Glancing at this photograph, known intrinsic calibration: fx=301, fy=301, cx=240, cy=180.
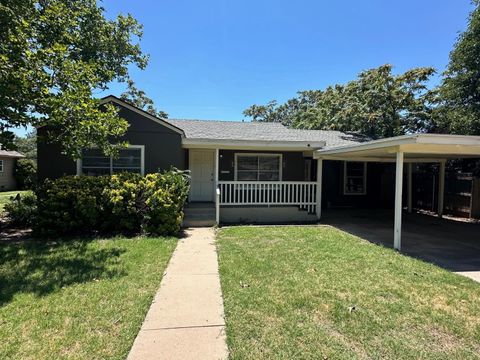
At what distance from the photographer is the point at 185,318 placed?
147 inches

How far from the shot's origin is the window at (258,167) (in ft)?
41.5

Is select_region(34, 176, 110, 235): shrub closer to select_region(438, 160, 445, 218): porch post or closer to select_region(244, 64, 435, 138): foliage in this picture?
select_region(438, 160, 445, 218): porch post

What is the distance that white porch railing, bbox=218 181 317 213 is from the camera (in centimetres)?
1113

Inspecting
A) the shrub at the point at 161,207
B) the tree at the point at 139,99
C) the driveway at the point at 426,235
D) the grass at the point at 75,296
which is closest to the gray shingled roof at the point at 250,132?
the driveway at the point at 426,235

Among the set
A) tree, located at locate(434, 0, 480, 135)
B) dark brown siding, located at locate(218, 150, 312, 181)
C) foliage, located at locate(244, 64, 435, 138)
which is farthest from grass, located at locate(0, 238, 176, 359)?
foliage, located at locate(244, 64, 435, 138)

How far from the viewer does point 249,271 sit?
5.41 m

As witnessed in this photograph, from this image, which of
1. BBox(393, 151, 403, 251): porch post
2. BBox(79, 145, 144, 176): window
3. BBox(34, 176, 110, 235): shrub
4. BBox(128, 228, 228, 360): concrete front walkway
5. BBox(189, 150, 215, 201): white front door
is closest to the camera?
BBox(128, 228, 228, 360): concrete front walkway

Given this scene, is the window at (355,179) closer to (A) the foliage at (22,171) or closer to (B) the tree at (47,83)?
(B) the tree at (47,83)

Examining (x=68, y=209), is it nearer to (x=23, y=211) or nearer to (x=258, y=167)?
(x=23, y=211)

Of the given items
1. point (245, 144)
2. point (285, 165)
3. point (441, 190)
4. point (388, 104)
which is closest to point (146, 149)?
point (245, 144)

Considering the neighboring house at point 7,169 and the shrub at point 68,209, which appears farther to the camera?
the neighboring house at point 7,169

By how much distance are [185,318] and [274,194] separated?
8576mm

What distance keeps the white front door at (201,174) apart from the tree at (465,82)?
10348 millimetres

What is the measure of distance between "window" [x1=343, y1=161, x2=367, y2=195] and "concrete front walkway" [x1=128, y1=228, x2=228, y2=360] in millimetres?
10630
